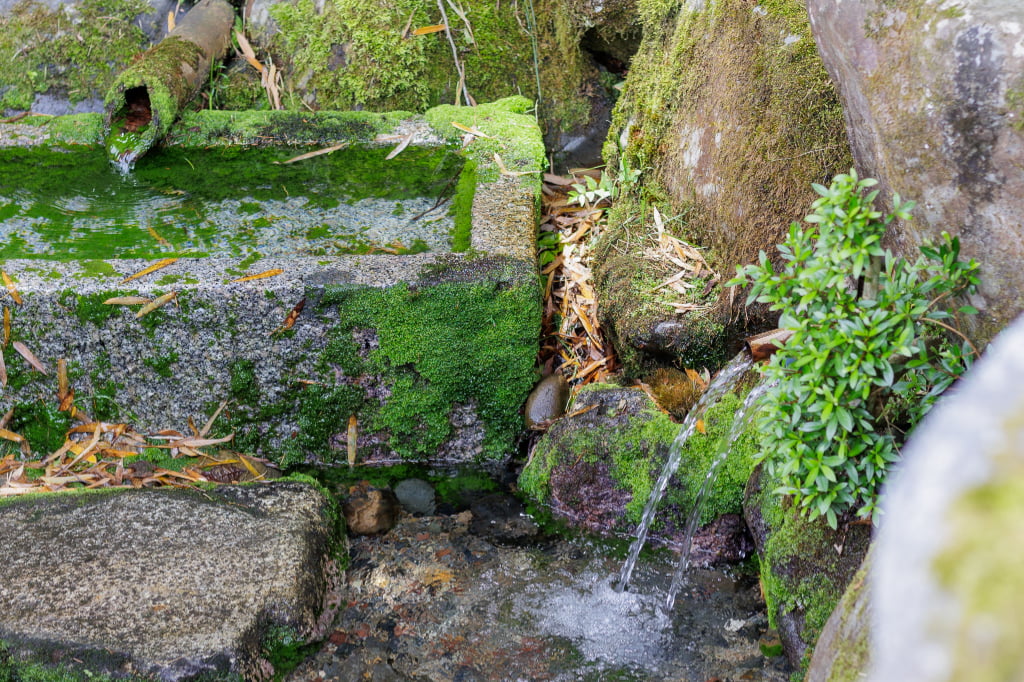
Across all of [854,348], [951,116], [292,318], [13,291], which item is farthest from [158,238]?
[951,116]

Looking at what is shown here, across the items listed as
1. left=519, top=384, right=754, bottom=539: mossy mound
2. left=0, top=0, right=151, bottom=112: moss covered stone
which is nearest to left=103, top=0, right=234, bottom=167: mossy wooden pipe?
left=0, top=0, right=151, bottom=112: moss covered stone

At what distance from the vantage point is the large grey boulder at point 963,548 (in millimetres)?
717

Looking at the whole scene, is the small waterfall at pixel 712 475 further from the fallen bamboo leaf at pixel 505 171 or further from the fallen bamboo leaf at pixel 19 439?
the fallen bamboo leaf at pixel 19 439

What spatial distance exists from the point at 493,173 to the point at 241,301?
1495mm

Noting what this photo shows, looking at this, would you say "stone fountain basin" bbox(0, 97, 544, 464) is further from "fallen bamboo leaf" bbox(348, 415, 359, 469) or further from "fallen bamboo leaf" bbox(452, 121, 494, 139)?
"fallen bamboo leaf" bbox(452, 121, 494, 139)

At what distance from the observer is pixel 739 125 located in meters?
3.31

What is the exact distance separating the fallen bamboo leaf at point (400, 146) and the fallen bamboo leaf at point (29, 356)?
198cm

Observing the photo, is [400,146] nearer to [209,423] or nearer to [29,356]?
[209,423]

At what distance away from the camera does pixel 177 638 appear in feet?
8.47

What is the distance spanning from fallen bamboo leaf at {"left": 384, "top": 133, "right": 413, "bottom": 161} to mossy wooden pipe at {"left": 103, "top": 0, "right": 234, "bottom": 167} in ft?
4.29

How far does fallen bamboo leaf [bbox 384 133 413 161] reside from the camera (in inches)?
176

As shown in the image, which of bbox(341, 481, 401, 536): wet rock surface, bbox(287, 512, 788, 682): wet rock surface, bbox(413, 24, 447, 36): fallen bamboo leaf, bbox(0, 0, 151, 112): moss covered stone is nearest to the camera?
bbox(287, 512, 788, 682): wet rock surface

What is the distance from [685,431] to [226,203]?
253 centimetres

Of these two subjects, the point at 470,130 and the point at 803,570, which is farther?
the point at 470,130
